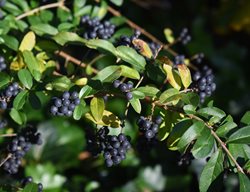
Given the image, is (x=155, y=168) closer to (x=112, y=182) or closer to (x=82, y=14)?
(x=112, y=182)

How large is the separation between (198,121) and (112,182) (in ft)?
3.26

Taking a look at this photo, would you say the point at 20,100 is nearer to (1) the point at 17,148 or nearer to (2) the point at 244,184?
(1) the point at 17,148

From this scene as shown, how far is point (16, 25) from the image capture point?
5.82 ft

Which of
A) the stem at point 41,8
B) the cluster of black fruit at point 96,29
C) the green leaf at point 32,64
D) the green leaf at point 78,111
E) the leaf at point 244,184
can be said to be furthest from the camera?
the stem at point 41,8

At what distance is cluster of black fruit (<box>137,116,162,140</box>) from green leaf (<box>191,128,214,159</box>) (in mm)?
126

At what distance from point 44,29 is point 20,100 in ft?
1.19

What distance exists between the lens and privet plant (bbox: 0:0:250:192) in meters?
1.35

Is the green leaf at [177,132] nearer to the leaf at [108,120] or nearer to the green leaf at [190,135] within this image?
the green leaf at [190,135]

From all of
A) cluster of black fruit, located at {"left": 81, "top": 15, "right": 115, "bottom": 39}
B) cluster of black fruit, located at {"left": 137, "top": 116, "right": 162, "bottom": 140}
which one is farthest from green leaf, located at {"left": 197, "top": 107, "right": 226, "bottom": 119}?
cluster of black fruit, located at {"left": 81, "top": 15, "right": 115, "bottom": 39}

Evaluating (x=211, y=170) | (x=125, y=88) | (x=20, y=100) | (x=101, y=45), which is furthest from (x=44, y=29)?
(x=211, y=170)

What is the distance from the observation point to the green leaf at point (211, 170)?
4.38 ft

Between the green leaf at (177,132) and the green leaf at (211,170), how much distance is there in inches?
4.3

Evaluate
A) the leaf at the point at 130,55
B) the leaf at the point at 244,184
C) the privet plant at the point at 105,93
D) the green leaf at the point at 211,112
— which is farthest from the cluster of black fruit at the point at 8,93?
the leaf at the point at 244,184

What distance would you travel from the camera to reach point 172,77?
1.47 metres
